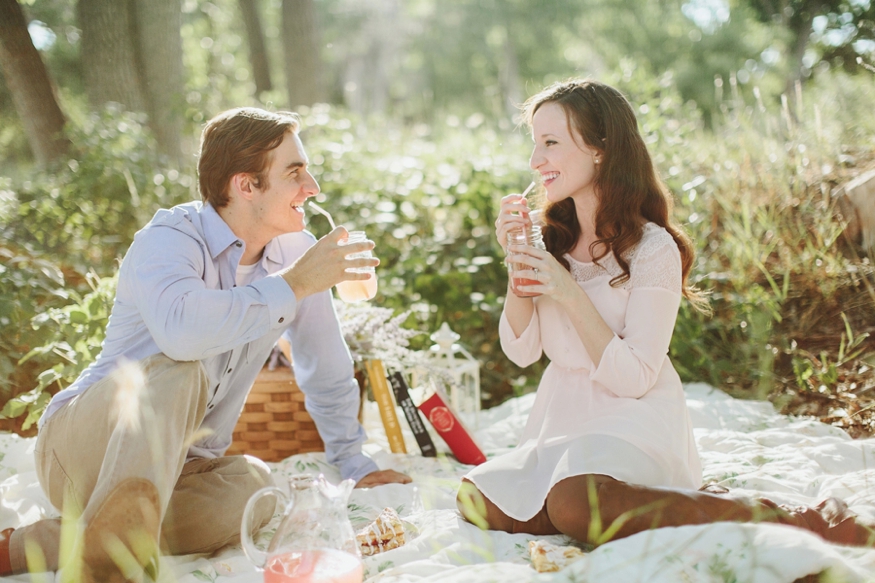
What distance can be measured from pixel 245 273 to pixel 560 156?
113cm

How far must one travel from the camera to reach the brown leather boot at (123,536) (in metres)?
1.65

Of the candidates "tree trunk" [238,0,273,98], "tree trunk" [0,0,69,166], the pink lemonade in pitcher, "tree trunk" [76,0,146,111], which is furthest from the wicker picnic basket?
"tree trunk" [238,0,273,98]

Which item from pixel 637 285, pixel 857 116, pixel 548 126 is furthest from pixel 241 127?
pixel 857 116

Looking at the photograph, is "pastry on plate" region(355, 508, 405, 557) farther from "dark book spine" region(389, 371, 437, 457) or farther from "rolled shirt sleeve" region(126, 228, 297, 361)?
"dark book spine" region(389, 371, 437, 457)

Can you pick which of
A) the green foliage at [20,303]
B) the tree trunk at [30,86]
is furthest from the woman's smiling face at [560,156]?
the tree trunk at [30,86]

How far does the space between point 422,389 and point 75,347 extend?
1.38 meters

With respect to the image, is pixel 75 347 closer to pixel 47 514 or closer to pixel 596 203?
pixel 47 514

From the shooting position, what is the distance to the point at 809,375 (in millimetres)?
3242

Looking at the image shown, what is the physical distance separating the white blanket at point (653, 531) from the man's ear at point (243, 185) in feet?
3.54

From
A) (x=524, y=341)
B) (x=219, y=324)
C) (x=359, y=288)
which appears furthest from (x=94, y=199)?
(x=524, y=341)

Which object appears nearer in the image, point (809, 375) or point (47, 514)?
point (47, 514)

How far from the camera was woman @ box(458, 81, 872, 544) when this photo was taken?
1857 millimetres

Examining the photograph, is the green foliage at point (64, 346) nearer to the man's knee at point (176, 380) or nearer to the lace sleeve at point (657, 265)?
the man's knee at point (176, 380)

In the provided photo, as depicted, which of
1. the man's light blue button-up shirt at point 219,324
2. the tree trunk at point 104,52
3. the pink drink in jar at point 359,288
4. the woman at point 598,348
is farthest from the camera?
the tree trunk at point 104,52
